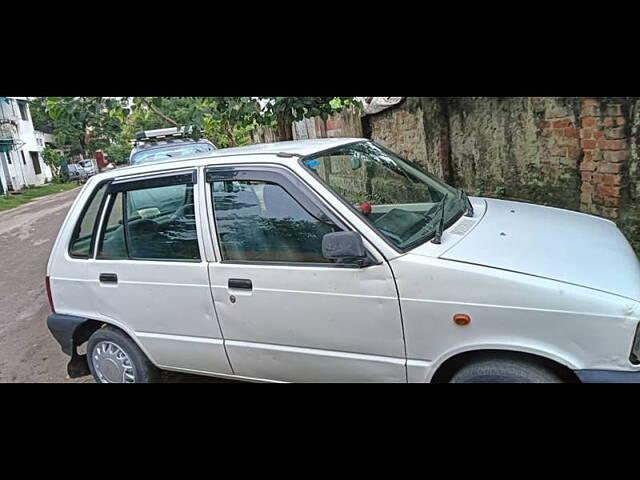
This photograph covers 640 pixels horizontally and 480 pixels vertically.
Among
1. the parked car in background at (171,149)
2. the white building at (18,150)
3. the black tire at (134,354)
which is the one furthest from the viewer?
the white building at (18,150)

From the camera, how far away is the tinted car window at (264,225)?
2537 mm

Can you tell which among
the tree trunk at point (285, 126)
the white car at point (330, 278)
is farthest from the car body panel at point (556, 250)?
the tree trunk at point (285, 126)

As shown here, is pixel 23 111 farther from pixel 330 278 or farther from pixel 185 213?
pixel 330 278

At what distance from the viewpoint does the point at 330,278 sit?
7.89ft

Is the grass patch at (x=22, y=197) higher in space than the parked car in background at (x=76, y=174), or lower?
lower

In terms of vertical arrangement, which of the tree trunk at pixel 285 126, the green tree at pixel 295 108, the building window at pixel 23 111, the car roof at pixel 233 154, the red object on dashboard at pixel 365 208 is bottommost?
the red object on dashboard at pixel 365 208

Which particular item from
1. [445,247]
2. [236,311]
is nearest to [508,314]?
[445,247]

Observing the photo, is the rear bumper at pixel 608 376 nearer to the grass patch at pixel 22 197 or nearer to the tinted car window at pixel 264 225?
the tinted car window at pixel 264 225

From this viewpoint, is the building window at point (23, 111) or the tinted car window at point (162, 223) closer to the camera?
the tinted car window at point (162, 223)

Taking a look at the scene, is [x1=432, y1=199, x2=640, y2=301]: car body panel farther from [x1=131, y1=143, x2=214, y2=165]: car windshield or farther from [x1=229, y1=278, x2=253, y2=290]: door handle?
[x1=131, y1=143, x2=214, y2=165]: car windshield

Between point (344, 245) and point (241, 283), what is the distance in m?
0.73

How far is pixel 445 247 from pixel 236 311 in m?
1.26

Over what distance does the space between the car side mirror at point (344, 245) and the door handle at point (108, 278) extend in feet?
5.37

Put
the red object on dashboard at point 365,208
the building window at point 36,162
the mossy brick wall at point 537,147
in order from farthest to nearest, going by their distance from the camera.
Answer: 1. the building window at point 36,162
2. the mossy brick wall at point 537,147
3. the red object on dashboard at point 365,208
